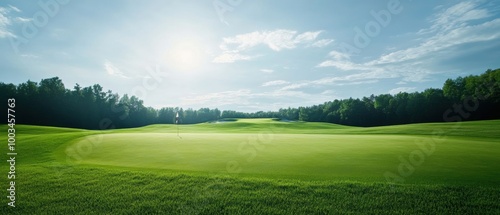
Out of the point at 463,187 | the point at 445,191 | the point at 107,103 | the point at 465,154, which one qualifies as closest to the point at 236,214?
the point at 445,191

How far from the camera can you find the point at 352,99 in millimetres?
98875

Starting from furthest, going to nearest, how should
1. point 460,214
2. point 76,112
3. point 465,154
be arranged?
point 76,112, point 465,154, point 460,214

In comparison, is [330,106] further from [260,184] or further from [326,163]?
[260,184]

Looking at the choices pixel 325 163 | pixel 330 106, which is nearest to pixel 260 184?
pixel 325 163

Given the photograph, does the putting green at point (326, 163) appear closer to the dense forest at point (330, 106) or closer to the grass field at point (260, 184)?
the grass field at point (260, 184)

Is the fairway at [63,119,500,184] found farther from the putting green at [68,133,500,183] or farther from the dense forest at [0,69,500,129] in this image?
the dense forest at [0,69,500,129]

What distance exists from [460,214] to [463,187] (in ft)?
5.50

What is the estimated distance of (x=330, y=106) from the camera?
107312 millimetres

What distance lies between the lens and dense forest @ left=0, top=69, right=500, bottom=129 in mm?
67250

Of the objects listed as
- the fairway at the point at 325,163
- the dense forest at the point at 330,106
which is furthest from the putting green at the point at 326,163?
the dense forest at the point at 330,106

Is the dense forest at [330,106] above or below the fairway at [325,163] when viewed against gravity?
above

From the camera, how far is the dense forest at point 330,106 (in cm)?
6725

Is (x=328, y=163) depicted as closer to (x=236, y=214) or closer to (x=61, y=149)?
(x=236, y=214)

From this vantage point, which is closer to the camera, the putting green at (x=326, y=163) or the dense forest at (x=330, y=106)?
the putting green at (x=326, y=163)
